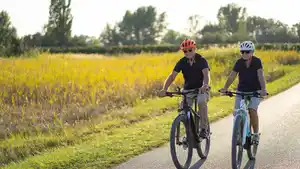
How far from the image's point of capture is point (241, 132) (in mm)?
5871

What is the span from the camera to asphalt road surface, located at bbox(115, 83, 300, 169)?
6332mm

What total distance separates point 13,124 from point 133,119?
2787 mm

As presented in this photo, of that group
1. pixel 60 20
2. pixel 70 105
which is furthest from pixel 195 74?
pixel 60 20

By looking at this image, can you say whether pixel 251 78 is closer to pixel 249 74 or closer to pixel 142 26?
pixel 249 74

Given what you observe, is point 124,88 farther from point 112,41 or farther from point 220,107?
point 112,41

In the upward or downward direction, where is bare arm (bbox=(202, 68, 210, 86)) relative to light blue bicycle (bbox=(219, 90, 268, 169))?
upward

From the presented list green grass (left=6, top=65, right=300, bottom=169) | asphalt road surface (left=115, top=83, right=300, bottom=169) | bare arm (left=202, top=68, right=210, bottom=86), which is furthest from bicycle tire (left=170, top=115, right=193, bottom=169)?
green grass (left=6, top=65, right=300, bottom=169)

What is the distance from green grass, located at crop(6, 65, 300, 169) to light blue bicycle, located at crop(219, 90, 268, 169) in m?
1.83

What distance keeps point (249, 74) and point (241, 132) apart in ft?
3.06

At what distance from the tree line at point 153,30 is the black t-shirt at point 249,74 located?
44.0 m

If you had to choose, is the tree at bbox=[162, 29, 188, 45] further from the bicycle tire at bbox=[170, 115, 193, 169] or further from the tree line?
the bicycle tire at bbox=[170, 115, 193, 169]

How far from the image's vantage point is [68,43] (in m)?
69.9

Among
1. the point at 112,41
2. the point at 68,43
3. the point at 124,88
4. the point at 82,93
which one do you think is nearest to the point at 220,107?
the point at 124,88

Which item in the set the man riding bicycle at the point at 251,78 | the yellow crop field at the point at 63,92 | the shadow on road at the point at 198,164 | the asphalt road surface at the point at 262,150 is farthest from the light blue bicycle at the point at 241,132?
the yellow crop field at the point at 63,92
